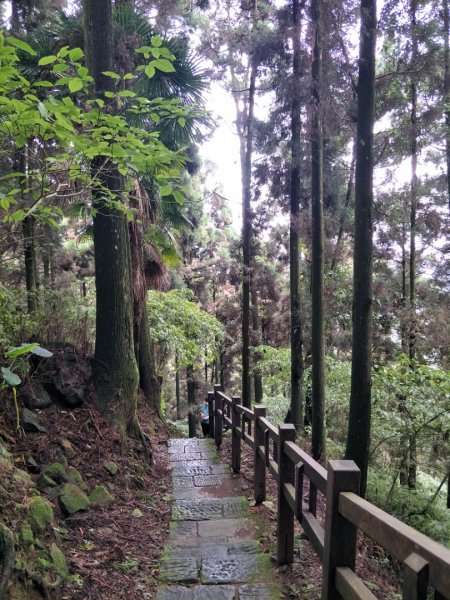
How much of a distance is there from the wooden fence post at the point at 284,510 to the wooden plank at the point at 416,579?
230 cm

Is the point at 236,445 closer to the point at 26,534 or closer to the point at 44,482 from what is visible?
the point at 44,482

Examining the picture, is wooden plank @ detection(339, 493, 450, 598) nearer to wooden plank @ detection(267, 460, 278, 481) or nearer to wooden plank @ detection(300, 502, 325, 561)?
wooden plank @ detection(300, 502, 325, 561)

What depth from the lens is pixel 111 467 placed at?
5.37m

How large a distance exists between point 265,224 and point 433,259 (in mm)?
6389

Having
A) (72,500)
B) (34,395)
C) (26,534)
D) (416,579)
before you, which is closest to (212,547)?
(72,500)

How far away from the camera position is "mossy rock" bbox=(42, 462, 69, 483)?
4.30m

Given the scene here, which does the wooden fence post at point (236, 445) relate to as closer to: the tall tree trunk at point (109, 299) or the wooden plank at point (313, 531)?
the tall tree trunk at point (109, 299)

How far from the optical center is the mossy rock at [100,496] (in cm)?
466

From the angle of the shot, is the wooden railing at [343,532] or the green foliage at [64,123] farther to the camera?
the green foliage at [64,123]

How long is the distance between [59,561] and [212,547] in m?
1.52

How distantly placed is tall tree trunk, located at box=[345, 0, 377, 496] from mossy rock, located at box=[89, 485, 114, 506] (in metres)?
3.31

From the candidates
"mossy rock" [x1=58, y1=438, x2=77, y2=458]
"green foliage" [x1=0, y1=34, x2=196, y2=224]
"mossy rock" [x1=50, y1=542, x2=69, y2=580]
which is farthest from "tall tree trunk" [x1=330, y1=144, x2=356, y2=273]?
"mossy rock" [x1=50, y1=542, x2=69, y2=580]

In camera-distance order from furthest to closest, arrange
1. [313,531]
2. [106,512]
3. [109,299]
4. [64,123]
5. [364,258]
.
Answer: [109,299] → [364,258] → [106,512] → [313,531] → [64,123]

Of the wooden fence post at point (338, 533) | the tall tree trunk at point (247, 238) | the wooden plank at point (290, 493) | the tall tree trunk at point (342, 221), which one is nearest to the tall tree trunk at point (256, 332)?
the tall tree trunk at point (247, 238)
